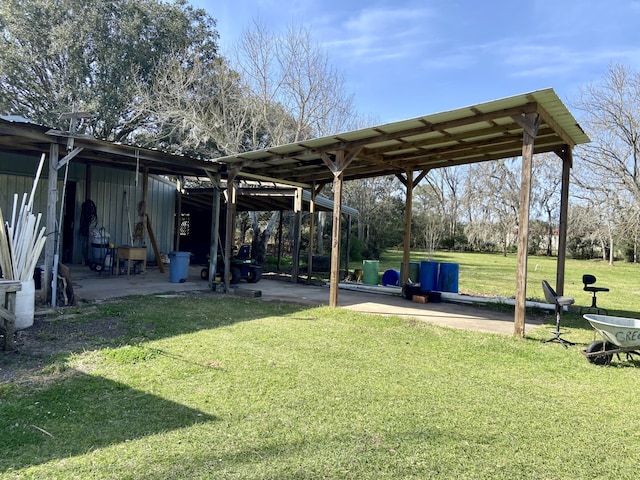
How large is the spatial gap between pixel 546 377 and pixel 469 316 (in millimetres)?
3061

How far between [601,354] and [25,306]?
21.2ft

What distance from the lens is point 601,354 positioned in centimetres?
426

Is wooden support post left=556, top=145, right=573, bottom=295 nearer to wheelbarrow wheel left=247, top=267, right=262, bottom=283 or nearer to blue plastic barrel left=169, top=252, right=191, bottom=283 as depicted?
wheelbarrow wheel left=247, top=267, right=262, bottom=283

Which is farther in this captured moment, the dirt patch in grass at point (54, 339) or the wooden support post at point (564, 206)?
the wooden support post at point (564, 206)

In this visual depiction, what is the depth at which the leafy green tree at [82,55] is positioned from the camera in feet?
53.6

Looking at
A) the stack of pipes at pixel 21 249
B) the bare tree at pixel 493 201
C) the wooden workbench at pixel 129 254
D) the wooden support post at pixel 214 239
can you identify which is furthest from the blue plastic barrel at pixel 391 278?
the bare tree at pixel 493 201

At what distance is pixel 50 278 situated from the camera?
6.27m

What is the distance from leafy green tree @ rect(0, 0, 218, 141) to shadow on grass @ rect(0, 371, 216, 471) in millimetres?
15220

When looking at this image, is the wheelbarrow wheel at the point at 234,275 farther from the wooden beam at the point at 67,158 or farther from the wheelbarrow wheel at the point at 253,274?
the wooden beam at the point at 67,158

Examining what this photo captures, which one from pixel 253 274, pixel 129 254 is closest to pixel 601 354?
pixel 253 274

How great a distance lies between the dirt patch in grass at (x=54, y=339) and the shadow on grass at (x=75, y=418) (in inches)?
23.0

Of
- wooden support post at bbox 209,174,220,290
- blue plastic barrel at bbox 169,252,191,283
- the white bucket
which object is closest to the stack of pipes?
the white bucket

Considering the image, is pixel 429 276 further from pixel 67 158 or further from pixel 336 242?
pixel 67 158

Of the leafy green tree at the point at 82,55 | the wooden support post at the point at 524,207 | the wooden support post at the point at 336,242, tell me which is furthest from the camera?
the leafy green tree at the point at 82,55
